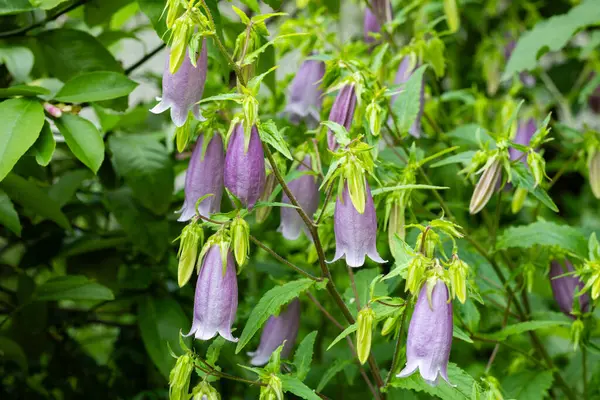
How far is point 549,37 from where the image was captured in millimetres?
1886

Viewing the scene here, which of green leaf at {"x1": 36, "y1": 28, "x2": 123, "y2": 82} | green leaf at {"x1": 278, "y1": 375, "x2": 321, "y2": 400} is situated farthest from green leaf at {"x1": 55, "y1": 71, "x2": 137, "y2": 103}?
green leaf at {"x1": 278, "y1": 375, "x2": 321, "y2": 400}

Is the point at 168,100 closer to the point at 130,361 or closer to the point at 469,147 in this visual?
the point at 469,147

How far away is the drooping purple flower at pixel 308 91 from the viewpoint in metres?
1.42

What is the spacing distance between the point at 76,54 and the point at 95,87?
22 centimetres

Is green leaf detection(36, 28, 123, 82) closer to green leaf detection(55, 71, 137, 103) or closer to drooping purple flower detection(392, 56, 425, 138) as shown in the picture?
green leaf detection(55, 71, 137, 103)

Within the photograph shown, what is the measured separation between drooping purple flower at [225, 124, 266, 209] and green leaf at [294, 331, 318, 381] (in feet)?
0.86

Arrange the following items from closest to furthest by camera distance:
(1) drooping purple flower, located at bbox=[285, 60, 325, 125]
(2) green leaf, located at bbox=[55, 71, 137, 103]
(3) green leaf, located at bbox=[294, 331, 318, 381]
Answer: (3) green leaf, located at bbox=[294, 331, 318, 381], (2) green leaf, located at bbox=[55, 71, 137, 103], (1) drooping purple flower, located at bbox=[285, 60, 325, 125]

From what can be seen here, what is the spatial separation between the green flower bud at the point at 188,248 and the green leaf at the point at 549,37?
1.08 meters

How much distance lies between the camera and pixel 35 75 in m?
1.79

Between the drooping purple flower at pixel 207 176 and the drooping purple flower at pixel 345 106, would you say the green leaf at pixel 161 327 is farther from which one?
the drooping purple flower at pixel 345 106

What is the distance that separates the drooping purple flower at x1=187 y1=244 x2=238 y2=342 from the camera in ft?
3.28

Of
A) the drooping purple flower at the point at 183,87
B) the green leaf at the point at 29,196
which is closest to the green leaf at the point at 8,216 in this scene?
the green leaf at the point at 29,196

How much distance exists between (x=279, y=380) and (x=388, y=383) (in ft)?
0.60

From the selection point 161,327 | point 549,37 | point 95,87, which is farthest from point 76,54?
point 549,37
